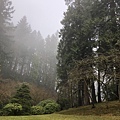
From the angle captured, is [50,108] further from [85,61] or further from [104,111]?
[85,61]

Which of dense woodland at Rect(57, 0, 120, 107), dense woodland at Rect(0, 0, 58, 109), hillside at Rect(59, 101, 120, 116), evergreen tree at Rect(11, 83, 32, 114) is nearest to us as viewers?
hillside at Rect(59, 101, 120, 116)

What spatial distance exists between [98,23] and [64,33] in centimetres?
543

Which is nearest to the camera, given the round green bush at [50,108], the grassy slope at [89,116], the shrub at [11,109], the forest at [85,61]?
the grassy slope at [89,116]

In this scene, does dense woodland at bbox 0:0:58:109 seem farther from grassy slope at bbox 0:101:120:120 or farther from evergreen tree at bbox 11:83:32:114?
grassy slope at bbox 0:101:120:120

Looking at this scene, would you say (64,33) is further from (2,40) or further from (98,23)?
(2,40)

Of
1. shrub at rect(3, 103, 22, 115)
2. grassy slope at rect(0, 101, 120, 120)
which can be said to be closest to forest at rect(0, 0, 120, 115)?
shrub at rect(3, 103, 22, 115)

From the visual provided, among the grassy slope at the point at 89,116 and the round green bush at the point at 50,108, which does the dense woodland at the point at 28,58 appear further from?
the grassy slope at the point at 89,116

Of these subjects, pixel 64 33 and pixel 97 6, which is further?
pixel 64 33

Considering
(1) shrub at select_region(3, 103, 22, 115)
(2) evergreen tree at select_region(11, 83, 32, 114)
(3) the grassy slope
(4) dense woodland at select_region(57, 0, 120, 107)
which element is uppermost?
(4) dense woodland at select_region(57, 0, 120, 107)

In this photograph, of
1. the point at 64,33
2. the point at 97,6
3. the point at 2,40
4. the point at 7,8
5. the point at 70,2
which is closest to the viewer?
the point at 97,6

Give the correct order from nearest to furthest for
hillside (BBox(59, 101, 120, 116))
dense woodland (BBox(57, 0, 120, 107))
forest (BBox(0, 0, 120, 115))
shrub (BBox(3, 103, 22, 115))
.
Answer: hillside (BBox(59, 101, 120, 116)) < dense woodland (BBox(57, 0, 120, 107)) < forest (BBox(0, 0, 120, 115)) < shrub (BBox(3, 103, 22, 115))

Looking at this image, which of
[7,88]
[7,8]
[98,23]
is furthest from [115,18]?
[7,8]

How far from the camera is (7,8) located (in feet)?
114

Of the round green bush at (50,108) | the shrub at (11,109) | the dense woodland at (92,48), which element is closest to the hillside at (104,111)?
the dense woodland at (92,48)
